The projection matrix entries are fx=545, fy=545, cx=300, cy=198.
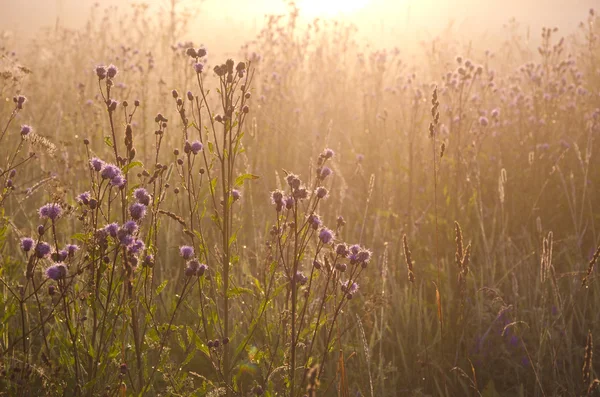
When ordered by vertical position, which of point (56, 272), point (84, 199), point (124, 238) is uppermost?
point (84, 199)

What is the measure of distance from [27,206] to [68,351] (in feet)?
8.48

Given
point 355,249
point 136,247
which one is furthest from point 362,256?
point 136,247

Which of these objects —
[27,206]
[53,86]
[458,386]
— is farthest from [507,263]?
[53,86]

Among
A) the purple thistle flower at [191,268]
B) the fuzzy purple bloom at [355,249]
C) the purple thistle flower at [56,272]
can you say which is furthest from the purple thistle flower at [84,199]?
the fuzzy purple bloom at [355,249]

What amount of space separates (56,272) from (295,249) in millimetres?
685

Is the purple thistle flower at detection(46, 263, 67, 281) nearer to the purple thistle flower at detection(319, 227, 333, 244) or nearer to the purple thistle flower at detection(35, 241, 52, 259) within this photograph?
the purple thistle flower at detection(35, 241, 52, 259)

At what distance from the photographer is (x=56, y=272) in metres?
1.55

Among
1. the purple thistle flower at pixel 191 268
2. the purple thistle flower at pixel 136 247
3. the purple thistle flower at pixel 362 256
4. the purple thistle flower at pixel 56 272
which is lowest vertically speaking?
the purple thistle flower at pixel 56 272

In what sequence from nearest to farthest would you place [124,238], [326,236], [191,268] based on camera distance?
[124,238]
[191,268]
[326,236]

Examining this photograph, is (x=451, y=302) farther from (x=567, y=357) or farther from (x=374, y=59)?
(x=374, y=59)

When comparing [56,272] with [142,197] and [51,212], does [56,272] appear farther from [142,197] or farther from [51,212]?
[142,197]

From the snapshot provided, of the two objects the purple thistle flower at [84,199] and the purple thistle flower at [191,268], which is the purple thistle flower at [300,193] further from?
the purple thistle flower at [84,199]

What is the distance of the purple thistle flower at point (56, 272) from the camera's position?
5.04 feet

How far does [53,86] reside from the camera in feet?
21.4
